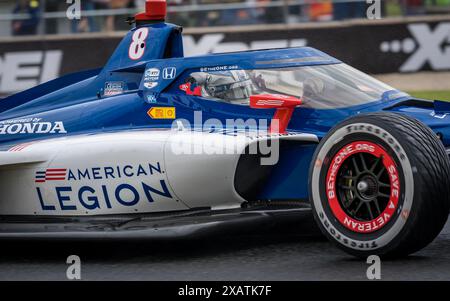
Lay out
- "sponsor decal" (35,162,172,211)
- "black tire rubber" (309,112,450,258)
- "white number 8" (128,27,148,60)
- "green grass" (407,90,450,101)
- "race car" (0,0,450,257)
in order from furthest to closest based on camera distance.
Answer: "green grass" (407,90,450,101), "white number 8" (128,27,148,60), "sponsor decal" (35,162,172,211), "race car" (0,0,450,257), "black tire rubber" (309,112,450,258)

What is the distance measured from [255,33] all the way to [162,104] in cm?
937

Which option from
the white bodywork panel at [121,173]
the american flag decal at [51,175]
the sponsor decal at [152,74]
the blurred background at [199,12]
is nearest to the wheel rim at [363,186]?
the white bodywork panel at [121,173]

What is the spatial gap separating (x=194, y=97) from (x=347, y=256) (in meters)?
1.51

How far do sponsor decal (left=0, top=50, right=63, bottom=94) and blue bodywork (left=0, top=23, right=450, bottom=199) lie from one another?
29.4 feet

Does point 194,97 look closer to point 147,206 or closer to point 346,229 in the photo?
point 147,206

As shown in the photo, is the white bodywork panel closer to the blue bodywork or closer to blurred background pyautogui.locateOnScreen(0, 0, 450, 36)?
the blue bodywork

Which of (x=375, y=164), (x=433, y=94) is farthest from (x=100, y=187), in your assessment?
(x=433, y=94)

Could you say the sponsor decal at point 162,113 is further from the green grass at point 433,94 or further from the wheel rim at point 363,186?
the green grass at point 433,94

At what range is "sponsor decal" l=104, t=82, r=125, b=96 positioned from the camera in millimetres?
6906

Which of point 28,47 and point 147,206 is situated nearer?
point 147,206

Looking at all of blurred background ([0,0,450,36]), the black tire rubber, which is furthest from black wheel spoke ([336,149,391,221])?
blurred background ([0,0,450,36])

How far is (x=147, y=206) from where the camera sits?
5980mm
